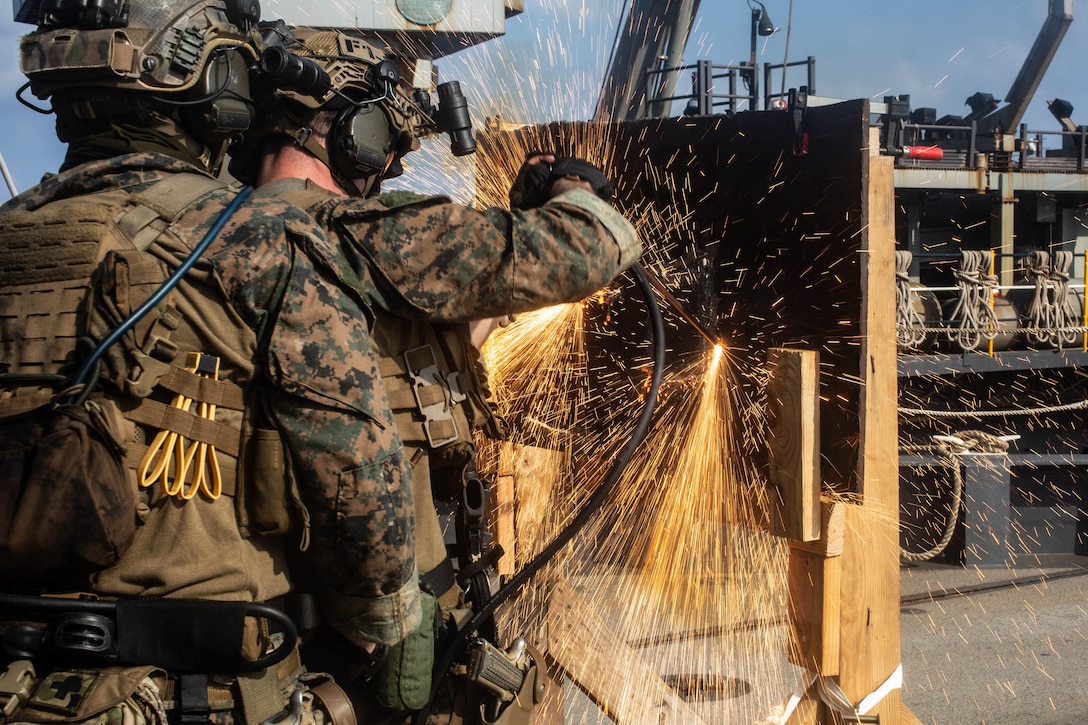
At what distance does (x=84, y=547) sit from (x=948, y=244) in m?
16.0

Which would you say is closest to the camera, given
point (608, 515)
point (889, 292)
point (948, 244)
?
point (889, 292)

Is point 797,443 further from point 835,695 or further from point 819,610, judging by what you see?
point 835,695

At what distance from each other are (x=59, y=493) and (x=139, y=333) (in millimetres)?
313

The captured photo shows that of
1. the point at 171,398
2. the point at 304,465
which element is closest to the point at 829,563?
the point at 304,465

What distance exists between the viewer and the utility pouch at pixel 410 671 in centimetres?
218

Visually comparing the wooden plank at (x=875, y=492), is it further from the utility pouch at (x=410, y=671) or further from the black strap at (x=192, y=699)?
the black strap at (x=192, y=699)

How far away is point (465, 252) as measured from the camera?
1962 mm

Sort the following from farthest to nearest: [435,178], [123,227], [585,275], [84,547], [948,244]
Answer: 1. [948,244]
2. [435,178]
3. [585,275]
4. [123,227]
5. [84,547]

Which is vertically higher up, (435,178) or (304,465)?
(435,178)

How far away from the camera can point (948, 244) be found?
15461mm

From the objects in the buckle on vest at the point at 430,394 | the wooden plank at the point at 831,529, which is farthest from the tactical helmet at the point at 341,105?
the wooden plank at the point at 831,529

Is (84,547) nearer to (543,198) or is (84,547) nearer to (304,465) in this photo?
(304,465)

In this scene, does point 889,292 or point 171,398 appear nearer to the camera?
point 171,398

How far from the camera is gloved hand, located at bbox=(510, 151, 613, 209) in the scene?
7.46ft
